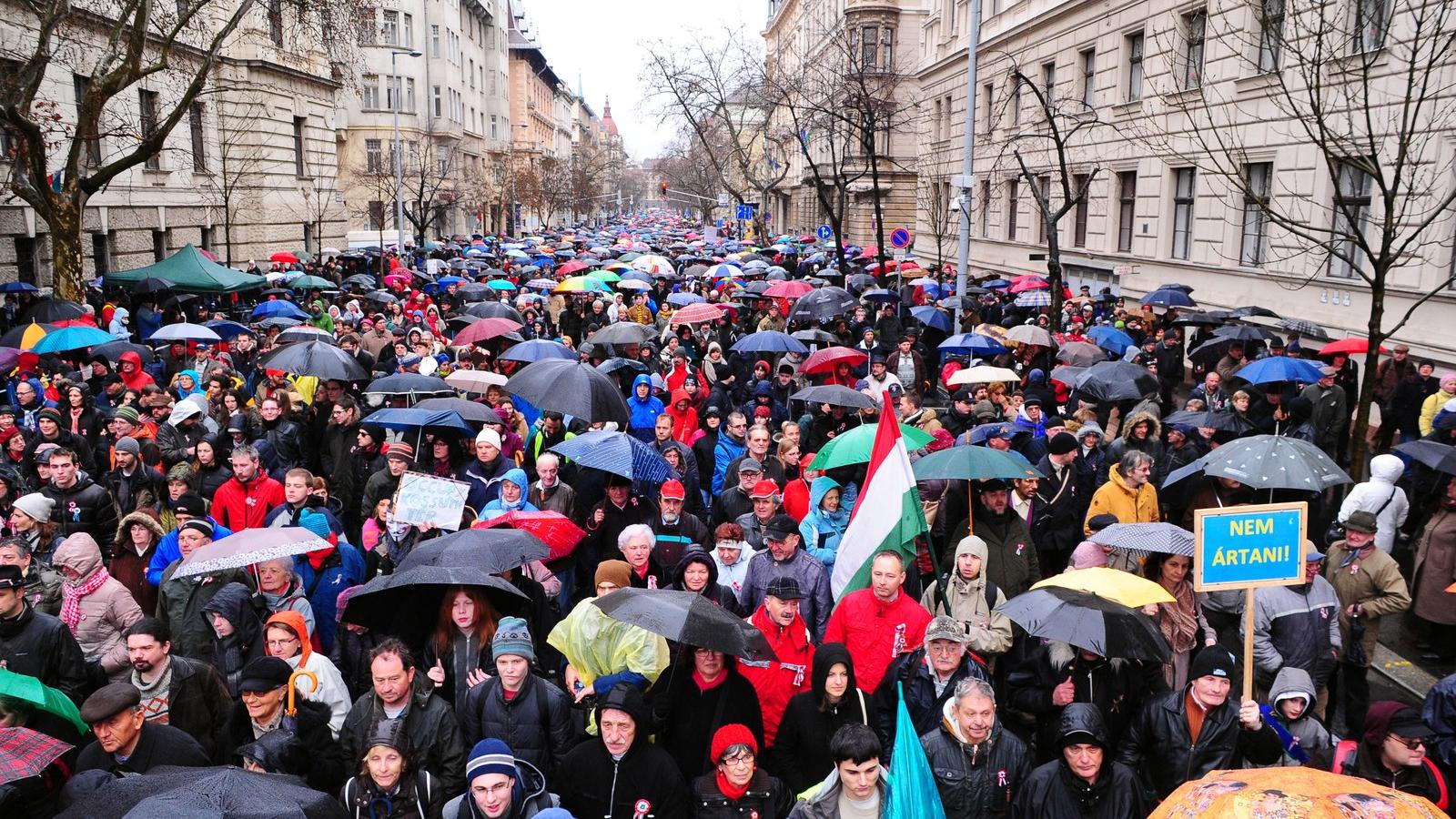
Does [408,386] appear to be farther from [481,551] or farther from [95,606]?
[481,551]

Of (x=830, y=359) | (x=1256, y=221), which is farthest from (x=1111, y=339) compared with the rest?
(x=1256, y=221)

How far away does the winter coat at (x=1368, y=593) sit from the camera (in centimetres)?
723

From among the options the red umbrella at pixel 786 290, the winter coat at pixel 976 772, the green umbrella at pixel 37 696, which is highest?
the red umbrella at pixel 786 290

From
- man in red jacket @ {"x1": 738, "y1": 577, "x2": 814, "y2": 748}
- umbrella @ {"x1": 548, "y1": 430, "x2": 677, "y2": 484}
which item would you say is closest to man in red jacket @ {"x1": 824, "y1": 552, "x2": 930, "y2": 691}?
man in red jacket @ {"x1": 738, "y1": 577, "x2": 814, "y2": 748}

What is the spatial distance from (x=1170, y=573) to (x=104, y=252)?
2717 centimetres

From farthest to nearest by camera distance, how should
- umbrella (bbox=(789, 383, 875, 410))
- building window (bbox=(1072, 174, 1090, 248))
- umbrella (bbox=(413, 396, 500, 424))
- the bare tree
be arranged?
building window (bbox=(1072, 174, 1090, 248))
the bare tree
umbrella (bbox=(789, 383, 875, 410))
umbrella (bbox=(413, 396, 500, 424))

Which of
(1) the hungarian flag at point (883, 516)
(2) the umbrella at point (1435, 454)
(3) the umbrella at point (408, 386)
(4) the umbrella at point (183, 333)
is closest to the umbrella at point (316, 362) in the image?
(3) the umbrella at point (408, 386)

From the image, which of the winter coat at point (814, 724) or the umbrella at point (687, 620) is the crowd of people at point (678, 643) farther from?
the umbrella at point (687, 620)

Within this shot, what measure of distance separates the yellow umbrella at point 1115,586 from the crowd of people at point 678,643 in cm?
30

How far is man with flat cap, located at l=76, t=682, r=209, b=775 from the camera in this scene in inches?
186

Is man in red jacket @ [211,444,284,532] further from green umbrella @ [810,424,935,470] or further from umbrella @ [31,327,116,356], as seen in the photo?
umbrella @ [31,327,116,356]

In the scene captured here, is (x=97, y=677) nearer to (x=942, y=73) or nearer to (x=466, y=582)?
(x=466, y=582)

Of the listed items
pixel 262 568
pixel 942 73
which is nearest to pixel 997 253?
pixel 942 73

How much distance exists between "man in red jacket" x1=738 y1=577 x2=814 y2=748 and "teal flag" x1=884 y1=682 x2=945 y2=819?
1.37 m
